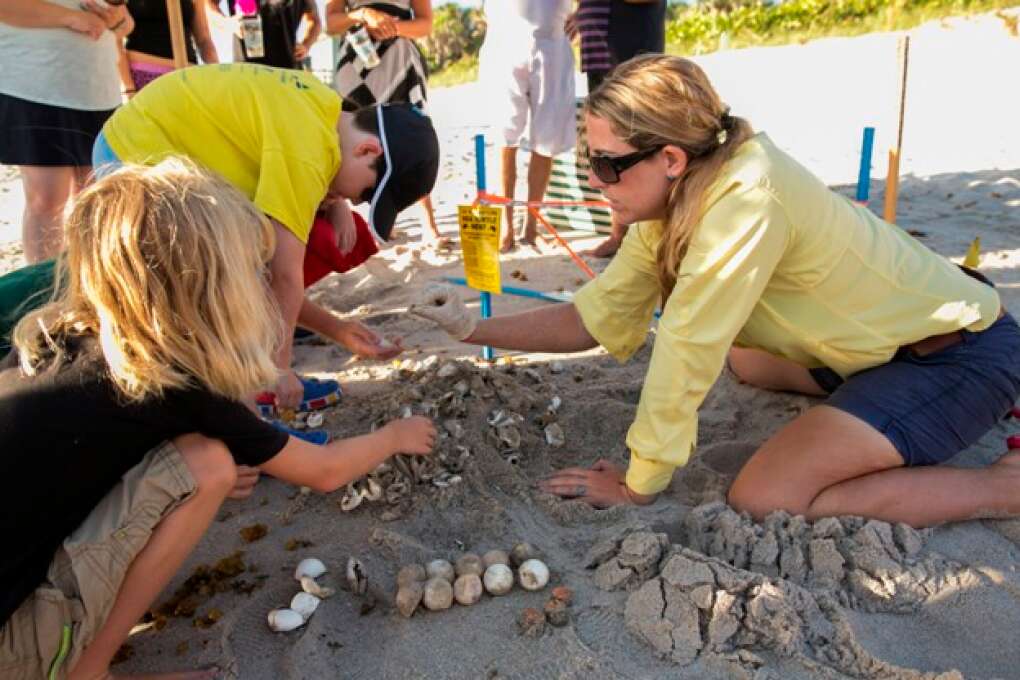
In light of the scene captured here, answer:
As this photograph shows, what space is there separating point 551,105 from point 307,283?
2.06 m

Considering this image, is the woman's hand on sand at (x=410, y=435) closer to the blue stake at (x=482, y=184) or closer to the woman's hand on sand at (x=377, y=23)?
the blue stake at (x=482, y=184)

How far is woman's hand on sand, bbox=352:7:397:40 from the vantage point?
4.09 m

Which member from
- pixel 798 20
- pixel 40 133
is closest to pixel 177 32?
pixel 40 133

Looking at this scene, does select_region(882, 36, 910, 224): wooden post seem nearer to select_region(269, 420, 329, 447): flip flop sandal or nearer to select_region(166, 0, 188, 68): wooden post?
select_region(269, 420, 329, 447): flip flop sandal

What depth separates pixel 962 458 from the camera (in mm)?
2309

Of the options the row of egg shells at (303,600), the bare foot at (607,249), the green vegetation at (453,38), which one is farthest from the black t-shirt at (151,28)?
the green vegetation at (453,38)

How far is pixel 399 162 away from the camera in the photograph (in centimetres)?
229

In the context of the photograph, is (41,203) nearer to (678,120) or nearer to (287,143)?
(287,143)

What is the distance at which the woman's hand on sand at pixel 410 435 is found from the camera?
199 cm

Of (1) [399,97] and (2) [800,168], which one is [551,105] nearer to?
(1) [399,97]

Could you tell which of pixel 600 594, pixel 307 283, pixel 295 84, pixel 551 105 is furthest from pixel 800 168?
pixel 551 105

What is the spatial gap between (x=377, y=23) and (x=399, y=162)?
6.97 feet

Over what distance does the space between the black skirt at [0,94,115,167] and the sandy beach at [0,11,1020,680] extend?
3.82ft

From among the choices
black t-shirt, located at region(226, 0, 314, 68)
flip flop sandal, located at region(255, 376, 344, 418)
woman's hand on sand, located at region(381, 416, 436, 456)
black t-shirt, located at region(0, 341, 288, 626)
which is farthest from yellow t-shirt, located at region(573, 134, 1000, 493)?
black t-shirt, located at region(226, 0, 314, 68)
